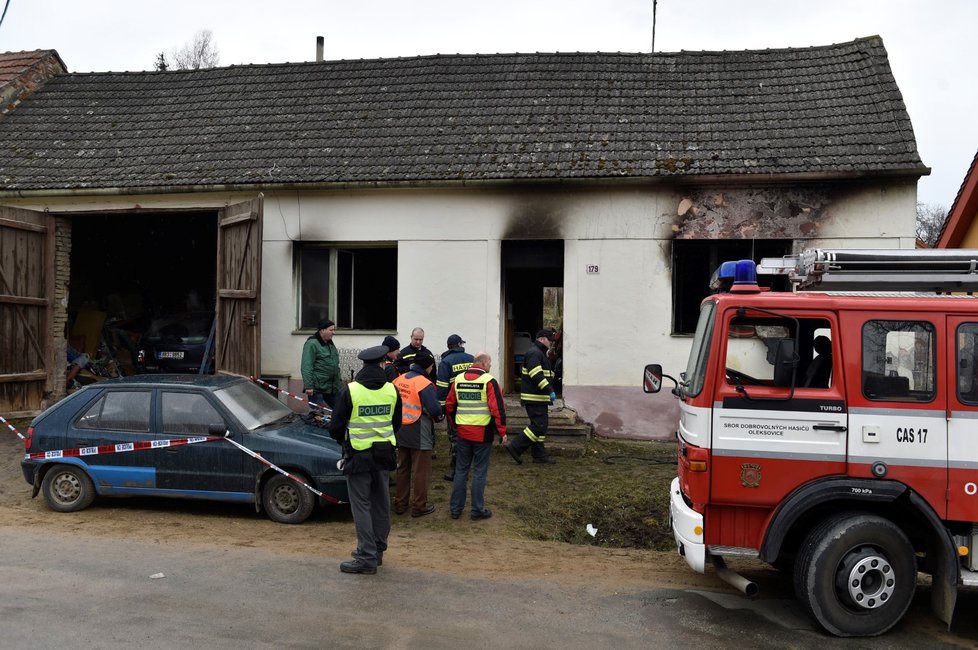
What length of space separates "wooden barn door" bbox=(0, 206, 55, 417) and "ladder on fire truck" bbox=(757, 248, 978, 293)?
12.0 meters

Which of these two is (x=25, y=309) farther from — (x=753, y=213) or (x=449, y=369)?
(x=753, y=213)

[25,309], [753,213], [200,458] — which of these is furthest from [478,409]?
[25,309]

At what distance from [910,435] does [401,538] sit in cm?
458

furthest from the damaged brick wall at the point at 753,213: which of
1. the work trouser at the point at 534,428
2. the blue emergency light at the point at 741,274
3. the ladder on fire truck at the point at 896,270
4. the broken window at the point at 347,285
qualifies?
the blue emergency light at the point at 741,274

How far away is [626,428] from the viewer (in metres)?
12.3

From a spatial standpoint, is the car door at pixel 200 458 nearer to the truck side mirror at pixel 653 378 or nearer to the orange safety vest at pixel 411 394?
the orange safety vest at pixel 411 394

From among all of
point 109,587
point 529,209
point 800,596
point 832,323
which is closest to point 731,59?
point 529,209

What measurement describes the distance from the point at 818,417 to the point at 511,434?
6952 mm

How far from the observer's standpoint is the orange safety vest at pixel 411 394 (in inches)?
328

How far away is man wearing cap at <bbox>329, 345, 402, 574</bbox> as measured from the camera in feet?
21.7

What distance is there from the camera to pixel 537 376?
34.7ft

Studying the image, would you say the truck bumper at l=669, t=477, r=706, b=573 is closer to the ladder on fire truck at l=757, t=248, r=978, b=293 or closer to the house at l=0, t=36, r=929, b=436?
the ladder on fire truck at l=757, t=248, r=978, b=293

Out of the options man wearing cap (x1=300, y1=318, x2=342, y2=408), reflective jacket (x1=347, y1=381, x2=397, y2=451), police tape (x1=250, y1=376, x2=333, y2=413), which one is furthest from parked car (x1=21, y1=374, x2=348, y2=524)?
police tape (x1=250, y1=376, x2=333, y2=413)

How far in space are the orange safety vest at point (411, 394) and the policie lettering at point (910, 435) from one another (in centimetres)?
450
